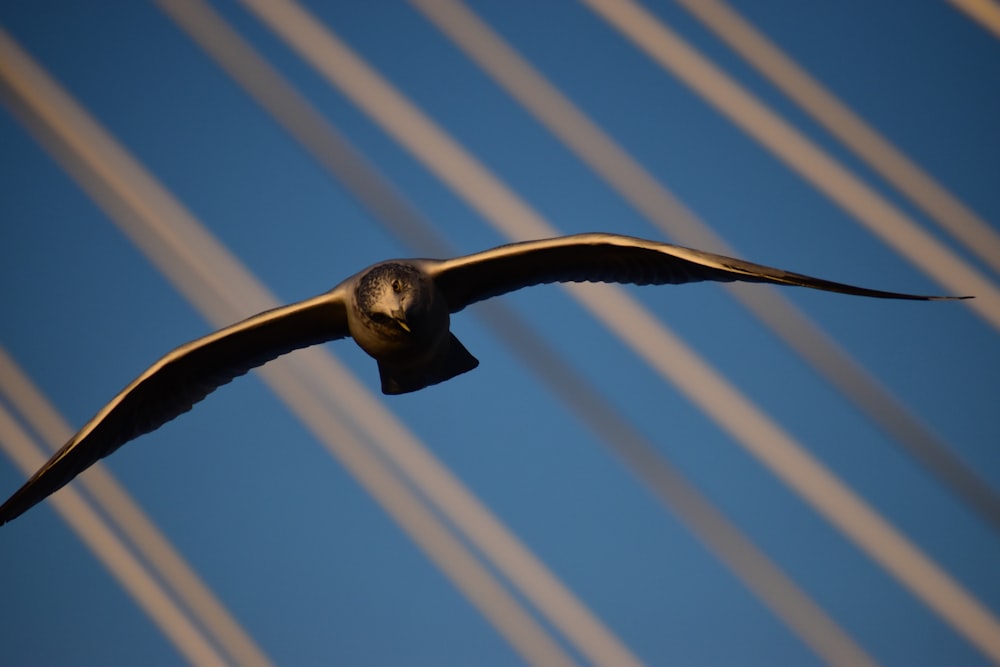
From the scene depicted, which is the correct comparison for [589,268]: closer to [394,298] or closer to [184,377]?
[394,298]

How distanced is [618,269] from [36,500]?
5.34m

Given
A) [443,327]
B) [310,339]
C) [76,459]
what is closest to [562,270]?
[443,327]

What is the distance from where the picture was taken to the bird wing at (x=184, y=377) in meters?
10.3

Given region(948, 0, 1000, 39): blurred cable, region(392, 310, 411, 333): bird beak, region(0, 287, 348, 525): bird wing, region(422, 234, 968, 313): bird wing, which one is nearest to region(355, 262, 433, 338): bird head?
region(392, 310, 411, 333): bird beak

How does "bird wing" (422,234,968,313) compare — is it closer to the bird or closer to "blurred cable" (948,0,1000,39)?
the bird

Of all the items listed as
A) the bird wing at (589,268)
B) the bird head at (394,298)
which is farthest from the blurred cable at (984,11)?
the bird head at (394,298)

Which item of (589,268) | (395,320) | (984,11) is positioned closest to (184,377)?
(395,320)

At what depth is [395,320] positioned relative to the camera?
31.3 feet

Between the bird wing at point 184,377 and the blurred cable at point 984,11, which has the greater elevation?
the bird wing at point 184,377

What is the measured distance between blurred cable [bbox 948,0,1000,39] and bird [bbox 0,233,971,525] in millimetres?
5194

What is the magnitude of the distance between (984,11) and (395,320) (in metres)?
7.31

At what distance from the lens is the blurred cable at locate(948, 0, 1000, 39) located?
12688 millimetres

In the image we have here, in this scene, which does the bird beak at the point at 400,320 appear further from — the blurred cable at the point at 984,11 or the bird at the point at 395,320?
the blurred cable at the point at 984,11

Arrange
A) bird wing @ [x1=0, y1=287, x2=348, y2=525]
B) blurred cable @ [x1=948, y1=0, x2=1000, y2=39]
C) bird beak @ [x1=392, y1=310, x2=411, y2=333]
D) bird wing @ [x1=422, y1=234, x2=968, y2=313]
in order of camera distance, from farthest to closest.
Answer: blurred cable @ [x1=948, y1=0, x2=1000, y2=39], bird wing @ [x1=0, y1=287, x2=348, y2=525], bird beak @ [x1=392, y1=310, x2=411, y2=333], bird wing @ [x1=422, y1=234, x2=968, y2=313]
